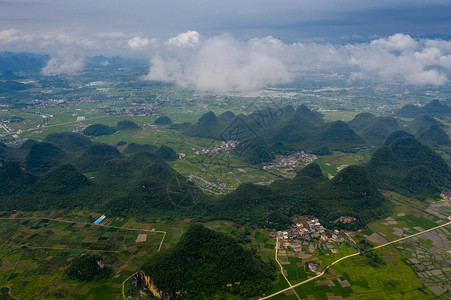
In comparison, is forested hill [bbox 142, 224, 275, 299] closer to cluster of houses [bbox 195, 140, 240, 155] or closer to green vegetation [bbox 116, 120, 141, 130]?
cluster of houses [bbox 195, 140, 240, 155]

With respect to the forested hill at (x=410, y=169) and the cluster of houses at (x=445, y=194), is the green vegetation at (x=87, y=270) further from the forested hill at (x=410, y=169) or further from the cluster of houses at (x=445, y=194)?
the cluster of houses at (x=445, y=194)

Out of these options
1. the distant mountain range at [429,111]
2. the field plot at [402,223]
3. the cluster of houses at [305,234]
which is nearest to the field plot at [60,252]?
the cluster of houses at [305,234]

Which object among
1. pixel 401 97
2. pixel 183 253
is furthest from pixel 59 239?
pixel 401 97

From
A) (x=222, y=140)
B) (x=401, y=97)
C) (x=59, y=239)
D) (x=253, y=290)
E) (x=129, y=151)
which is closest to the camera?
(x=253, y=290)

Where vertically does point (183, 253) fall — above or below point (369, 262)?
above

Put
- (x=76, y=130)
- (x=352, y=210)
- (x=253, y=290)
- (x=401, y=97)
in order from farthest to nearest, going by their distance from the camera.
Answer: (x=401, y=97) → (x=76, y=130) → (x=352, y=210) → (x=253, y=290)

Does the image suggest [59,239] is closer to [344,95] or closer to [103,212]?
[103,212]

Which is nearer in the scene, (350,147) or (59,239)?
(59,239)
